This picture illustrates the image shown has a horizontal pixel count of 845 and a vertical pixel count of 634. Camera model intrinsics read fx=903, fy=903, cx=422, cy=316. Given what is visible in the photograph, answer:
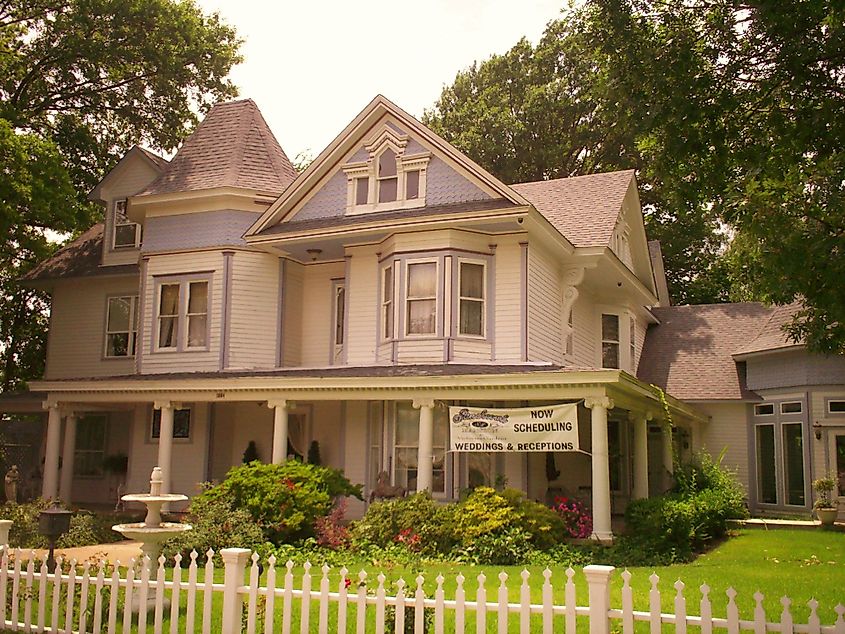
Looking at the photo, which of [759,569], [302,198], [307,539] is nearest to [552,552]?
[759,569]

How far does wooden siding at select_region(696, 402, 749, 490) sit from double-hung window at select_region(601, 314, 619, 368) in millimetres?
2904

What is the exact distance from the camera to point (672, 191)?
12.1 m

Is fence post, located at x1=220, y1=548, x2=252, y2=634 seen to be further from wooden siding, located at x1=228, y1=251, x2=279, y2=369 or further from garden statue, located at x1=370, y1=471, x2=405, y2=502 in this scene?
wooden siding, located at x1=228, y1=251, x2=279, y2=369

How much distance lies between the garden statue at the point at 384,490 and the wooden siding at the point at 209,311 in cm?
537

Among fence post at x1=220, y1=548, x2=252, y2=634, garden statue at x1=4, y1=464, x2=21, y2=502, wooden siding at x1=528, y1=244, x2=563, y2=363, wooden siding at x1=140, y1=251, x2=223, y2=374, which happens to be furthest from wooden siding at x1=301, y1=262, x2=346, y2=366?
fence post at x1=220, y1=548, x2=252, y2=634

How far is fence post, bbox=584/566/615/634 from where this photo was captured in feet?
22.9

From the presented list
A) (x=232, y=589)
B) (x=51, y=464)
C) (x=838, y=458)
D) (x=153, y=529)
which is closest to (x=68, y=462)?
(x=51, y=464)

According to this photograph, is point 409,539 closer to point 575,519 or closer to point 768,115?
point 575,519

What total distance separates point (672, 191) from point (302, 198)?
1111cm

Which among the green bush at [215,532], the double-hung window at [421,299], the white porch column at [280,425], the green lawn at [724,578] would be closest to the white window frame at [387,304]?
the double-hung window at [421,299]

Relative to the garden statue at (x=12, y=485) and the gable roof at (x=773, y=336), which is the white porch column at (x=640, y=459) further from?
the garden statue at (x=12, y=485)

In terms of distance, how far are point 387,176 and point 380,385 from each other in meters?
5.51

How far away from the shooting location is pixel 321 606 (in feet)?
25.0

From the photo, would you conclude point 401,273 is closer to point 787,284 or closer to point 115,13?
point 787,284
